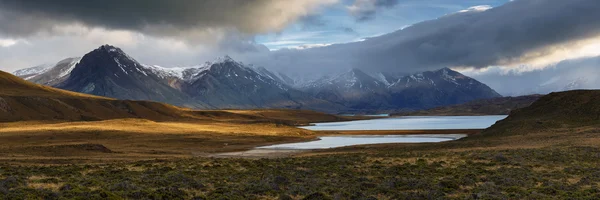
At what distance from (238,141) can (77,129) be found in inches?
1369

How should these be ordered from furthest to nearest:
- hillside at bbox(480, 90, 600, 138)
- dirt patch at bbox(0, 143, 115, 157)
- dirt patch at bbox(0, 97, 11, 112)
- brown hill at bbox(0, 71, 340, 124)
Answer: brown hill at bbox(0, 71, 340, 124), dirt patch at bbox(0, 97, 11, 112), hillside at bbox(480, 90, 600, 138), dirt patch at bbox(0, 143, 115, 157)

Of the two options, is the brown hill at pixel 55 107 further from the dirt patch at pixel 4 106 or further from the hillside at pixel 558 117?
the hillside at pixel 558 117

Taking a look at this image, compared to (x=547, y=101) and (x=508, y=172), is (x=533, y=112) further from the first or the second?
(x=508, y=172)

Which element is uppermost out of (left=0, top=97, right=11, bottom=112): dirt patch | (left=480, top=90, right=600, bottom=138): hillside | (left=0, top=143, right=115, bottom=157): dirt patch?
(left=0, top=97, right=11, bottom=112): dirt patch

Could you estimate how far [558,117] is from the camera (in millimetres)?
79625

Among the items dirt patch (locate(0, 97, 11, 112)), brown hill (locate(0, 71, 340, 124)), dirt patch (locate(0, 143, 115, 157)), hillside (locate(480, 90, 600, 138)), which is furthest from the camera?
brown hill (locate(0, 71, 340, 124))

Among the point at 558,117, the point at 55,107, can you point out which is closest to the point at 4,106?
the point at 55,107

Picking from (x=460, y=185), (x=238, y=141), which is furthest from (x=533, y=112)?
(x=460, y=185)

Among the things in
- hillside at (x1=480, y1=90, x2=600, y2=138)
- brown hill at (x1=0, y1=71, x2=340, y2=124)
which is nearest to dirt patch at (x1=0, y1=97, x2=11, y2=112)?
brown hill at (x1=0, y1=71, x2=340, y2=124)

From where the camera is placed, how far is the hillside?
71688 millimetres

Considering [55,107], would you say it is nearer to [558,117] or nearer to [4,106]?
[4,106]

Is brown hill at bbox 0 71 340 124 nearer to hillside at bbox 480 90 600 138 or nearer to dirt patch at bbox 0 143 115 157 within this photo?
dirt patch at bbox 0 143 115 157

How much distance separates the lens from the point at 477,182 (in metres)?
27.2

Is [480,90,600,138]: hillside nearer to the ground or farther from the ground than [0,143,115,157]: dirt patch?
farther from the ground
